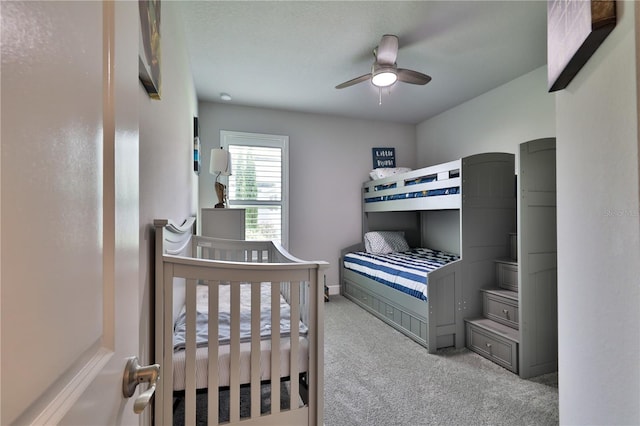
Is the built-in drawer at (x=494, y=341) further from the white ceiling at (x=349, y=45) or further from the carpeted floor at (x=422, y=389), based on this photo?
the white ceiling at (x=349, y=45)

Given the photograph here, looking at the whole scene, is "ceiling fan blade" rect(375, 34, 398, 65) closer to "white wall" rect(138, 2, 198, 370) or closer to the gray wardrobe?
the gray wardrobe

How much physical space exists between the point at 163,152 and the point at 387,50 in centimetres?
188

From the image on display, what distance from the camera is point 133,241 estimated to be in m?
0.57

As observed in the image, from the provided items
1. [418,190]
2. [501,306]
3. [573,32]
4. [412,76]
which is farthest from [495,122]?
[573,32]

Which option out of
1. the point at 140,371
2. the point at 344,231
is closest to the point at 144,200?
the point at 140,371

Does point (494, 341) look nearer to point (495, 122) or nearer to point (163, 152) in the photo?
point (495, 122)

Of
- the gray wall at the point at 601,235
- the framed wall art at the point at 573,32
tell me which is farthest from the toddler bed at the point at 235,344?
the framed wall art at the point at 573,32

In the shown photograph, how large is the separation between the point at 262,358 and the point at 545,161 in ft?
7.43

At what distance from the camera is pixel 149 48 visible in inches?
43.6

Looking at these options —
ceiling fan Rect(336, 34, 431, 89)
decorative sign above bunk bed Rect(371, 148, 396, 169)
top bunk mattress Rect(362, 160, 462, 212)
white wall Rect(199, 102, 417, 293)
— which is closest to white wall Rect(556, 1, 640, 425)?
ceiling fan Rect(336, 34, 431, 89)

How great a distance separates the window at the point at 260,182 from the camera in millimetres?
3893

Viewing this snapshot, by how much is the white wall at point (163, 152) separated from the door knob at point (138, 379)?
586 millimetres

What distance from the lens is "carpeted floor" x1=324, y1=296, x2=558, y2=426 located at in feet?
5.43

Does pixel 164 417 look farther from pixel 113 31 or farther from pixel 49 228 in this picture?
pixel 113 31
